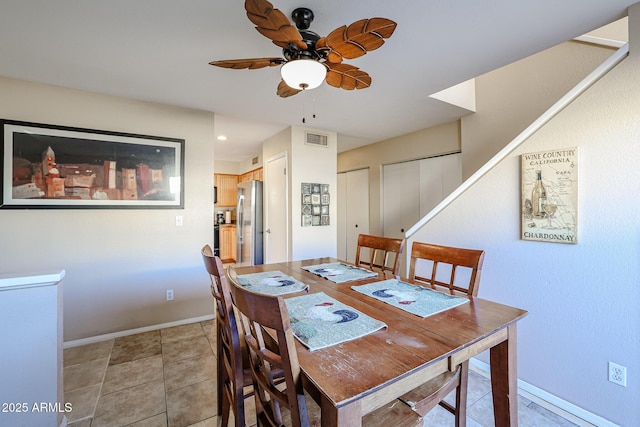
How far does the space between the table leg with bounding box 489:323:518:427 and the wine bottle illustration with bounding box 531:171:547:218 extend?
101 centimetres

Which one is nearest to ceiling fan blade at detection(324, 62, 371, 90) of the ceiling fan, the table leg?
the ceiling fan

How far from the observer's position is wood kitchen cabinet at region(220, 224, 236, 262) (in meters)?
6.03

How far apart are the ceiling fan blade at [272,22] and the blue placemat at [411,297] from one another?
1301 millimetres

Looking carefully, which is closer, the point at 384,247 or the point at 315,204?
the point at 384,247

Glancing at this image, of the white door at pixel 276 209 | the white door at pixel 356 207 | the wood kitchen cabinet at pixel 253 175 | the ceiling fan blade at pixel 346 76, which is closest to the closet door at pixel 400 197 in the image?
the white door at pixel 356 207

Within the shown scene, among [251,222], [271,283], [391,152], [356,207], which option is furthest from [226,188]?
[271,283]

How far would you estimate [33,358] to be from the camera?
4.29 ft

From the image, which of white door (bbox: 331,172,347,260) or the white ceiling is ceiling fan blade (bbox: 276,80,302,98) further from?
white door (bbox: 331,172,347,260)

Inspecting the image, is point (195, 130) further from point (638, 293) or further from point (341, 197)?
point (638, 293)

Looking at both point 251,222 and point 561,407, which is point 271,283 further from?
point 251,222

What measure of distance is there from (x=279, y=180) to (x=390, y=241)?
2.38m

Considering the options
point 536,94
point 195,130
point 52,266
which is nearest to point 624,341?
point 536,94

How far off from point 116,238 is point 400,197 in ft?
11.9

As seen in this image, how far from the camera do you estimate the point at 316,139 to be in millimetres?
3686
